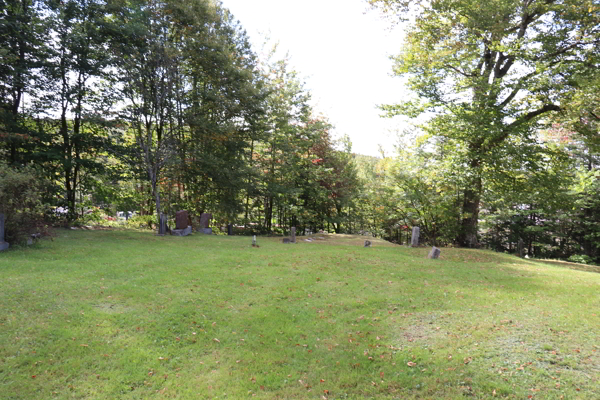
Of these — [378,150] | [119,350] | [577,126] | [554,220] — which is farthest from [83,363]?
[378,150]

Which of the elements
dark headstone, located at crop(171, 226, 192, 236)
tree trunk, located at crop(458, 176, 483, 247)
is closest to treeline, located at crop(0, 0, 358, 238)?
dark headstone, located at crop(171, 226, 192, 236)

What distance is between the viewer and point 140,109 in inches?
637

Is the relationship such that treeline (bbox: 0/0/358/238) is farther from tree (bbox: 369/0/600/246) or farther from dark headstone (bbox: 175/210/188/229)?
tree (bbox: 369/0/600/246)

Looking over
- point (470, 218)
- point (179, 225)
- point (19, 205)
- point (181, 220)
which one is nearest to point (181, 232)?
point (179, 225)

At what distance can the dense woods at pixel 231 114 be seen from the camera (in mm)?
12938

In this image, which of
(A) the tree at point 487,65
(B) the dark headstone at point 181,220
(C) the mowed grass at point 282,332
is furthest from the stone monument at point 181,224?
(A) the tree at point 487,65

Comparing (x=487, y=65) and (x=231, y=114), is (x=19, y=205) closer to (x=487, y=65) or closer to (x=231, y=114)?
(x=231, y=114)

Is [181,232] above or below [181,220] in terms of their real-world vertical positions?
below

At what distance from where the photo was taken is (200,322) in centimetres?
566

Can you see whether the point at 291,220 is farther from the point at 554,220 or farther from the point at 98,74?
the point at 554,220

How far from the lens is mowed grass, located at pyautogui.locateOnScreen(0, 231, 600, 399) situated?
4008mm

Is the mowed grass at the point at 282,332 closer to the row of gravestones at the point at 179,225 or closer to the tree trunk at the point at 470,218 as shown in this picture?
the row of gravestones at the point at 179,225

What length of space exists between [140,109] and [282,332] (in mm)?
15161

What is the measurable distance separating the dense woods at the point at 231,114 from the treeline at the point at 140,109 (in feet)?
0.27
